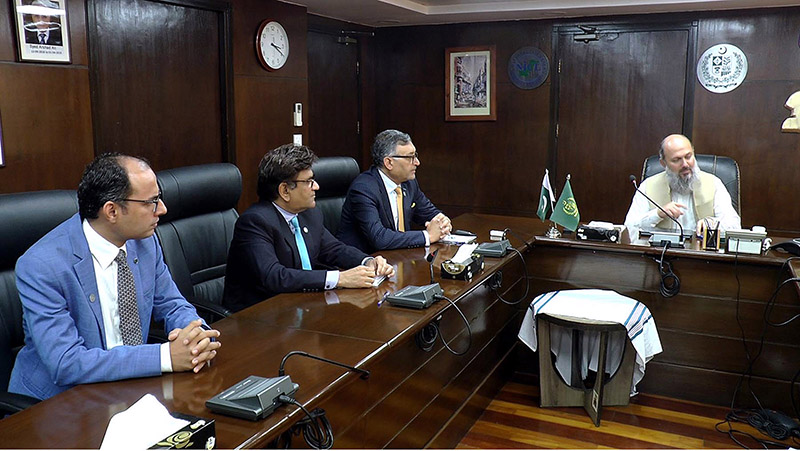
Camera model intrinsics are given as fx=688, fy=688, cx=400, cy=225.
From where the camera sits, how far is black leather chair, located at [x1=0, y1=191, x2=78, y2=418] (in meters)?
1.93

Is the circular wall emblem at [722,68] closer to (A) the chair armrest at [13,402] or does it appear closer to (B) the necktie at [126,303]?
(B) the necktie at [126,303]

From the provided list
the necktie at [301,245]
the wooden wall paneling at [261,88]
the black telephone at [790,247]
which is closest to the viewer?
the necktie at [301,245]

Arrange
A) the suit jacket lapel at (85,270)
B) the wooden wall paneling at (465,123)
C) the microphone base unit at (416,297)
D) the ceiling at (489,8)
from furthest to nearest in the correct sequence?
the wooden wall paneling at (465,123) < the ceiling at (489,8) < the microphone base unit at (416,297) < the suit jacket lapel at (85,270)

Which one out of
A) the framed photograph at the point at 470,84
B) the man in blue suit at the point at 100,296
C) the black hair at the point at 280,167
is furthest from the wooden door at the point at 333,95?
the man in blue suit at the point at 100,296

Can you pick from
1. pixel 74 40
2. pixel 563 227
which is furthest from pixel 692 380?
pixel 74 40

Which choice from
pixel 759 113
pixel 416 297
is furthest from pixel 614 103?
pixel 416 297

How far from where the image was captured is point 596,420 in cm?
297

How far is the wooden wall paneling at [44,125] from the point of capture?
3.09 metres

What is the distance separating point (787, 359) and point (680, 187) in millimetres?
1119

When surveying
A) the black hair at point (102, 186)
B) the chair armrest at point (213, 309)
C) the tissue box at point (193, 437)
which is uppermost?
the black hair at point (102, 186)

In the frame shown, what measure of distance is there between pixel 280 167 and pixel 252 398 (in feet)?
4.30

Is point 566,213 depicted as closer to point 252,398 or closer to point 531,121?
point 252,398

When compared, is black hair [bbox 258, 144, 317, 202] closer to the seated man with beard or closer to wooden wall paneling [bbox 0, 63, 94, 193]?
wooden wall paneling [bbox 0, 63, 94, 193]

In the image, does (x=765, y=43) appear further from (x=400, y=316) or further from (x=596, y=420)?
(x=400, y=316)
